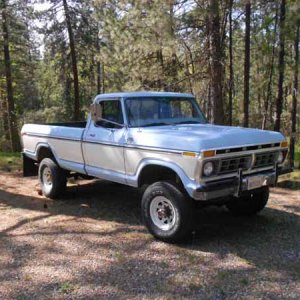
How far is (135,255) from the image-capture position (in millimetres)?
5316

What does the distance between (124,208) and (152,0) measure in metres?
7.58

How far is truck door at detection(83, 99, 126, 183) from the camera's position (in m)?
6.48

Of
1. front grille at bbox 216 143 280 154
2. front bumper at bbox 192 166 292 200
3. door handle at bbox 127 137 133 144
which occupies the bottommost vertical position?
front bumper at bbox 192 166 292 200

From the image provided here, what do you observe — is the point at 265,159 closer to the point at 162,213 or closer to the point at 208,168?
the point at 208,168

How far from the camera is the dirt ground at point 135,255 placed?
436cm

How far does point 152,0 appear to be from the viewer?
1269 cm

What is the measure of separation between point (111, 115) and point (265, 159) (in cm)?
255

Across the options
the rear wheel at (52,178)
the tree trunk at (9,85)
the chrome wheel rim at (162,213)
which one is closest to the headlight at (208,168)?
the chrome wheel rim at (162,213)

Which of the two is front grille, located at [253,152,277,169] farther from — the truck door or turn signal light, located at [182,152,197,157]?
the truck door

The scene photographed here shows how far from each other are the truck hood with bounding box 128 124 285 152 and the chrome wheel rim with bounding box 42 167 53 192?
2.86m

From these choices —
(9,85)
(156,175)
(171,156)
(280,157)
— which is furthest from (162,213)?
(9,85)

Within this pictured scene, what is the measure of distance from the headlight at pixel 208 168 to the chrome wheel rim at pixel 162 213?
0.72m

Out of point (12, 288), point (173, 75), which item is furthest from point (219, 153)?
point (173, 75)

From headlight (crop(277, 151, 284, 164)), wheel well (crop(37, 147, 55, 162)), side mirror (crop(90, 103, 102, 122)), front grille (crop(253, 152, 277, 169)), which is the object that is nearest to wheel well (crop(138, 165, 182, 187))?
front grille (crop(253, 152, 277, 169))
